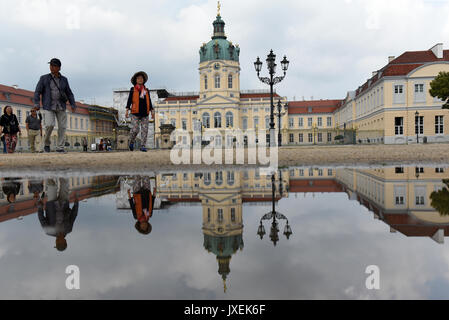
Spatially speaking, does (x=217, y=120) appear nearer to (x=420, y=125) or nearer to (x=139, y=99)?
(x=420, y=125)

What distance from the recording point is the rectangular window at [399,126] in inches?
1564

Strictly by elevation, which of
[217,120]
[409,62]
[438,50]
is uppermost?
[438,50]

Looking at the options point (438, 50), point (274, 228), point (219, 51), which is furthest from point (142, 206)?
point (219, 51)

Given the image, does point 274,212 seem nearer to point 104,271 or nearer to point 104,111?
point 104,271

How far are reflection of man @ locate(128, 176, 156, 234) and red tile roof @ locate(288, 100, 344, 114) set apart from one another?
67.5m

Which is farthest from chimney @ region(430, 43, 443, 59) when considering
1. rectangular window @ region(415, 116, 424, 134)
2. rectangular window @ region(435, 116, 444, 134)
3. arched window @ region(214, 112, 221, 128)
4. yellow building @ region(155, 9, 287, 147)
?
arched window @ region(214, 112, 221, 128)

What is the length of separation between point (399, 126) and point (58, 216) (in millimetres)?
43397

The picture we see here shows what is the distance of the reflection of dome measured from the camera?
1428mm

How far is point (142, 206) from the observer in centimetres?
288

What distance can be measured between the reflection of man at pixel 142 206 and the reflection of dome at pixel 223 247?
1.54 ft

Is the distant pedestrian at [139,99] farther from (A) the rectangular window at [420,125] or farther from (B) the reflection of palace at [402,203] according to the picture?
(A) the rectangular window at [420,125]

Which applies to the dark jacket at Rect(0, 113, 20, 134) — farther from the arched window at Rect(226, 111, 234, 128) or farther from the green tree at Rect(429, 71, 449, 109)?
the arched window at Rect(226, 111, 234, 128)

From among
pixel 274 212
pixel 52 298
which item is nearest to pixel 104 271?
pixel 52 298

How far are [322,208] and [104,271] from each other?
185 cm
